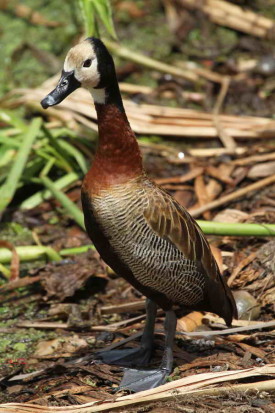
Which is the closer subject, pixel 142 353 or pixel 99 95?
pixel 99 95

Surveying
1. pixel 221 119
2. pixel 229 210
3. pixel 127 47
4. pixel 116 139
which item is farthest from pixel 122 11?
pixel 116 139

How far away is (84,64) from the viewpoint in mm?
3840

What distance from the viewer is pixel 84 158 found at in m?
6.66

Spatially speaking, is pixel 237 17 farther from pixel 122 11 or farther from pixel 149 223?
pixel 149 223

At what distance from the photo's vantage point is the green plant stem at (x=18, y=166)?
5.82m

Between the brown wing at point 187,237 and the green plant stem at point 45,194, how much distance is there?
2203 mm

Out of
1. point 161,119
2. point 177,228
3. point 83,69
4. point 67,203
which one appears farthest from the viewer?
point 161,119

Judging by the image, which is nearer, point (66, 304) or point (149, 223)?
point (149, 223)

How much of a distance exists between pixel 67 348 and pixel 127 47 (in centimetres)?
434

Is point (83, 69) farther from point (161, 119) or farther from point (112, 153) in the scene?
point (161, 119)

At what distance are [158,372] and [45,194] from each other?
8.26 ft

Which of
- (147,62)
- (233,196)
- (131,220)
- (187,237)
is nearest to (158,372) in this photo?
(187,237)

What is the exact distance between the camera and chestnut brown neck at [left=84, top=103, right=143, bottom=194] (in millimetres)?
4035

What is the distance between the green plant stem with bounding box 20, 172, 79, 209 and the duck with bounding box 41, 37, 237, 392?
226cm
